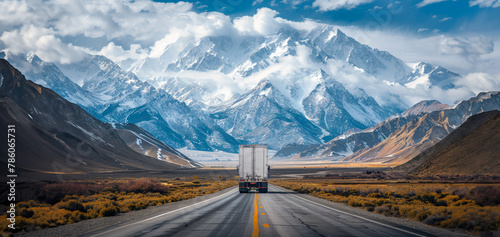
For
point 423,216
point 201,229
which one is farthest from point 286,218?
point 423,216

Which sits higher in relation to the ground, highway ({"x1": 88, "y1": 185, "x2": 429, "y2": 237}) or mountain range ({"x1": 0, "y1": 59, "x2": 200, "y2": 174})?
mountain range ({"x1": 0, "y1": 59, "x2": 200, "y2": 174})

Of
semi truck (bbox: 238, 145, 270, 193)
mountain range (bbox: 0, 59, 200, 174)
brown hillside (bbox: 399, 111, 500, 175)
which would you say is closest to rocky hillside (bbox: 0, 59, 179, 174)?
mountain range (bbox: 0, 59, 200, 174)

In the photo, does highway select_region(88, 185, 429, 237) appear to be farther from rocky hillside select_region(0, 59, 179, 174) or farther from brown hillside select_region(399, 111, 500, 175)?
rocky hillside select_region(0, 59, 179, 174)

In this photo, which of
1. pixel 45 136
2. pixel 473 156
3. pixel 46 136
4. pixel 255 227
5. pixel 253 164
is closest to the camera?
pixel 255 227

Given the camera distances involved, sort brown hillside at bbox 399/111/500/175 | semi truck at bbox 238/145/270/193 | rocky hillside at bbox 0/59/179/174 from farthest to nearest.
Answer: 1. rocky hillside at bbox 0/59/179/174
2. brown hillside at bbox 399/111/500/175
3. semi truck at bbox 238/145/270/193

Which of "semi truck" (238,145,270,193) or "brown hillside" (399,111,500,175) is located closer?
"semi truck" (238,145,270,193)

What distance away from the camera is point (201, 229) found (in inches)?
685

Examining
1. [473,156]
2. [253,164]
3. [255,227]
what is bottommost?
[255,227]

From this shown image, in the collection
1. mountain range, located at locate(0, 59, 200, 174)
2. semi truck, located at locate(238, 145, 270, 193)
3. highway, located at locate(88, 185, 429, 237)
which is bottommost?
highway, located at locate(88, 185, 429, 237)

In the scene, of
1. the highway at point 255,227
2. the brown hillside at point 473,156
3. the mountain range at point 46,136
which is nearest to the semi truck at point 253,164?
the highway at point 255,227

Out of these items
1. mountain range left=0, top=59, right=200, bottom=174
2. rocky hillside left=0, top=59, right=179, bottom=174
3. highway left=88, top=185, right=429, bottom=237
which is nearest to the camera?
highway left=88, top=185, right=429, bottom=237

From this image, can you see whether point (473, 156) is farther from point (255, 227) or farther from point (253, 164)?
point (255, 227)

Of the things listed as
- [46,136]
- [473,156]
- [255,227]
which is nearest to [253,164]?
[255,227]

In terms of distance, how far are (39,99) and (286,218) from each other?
183277 mm
